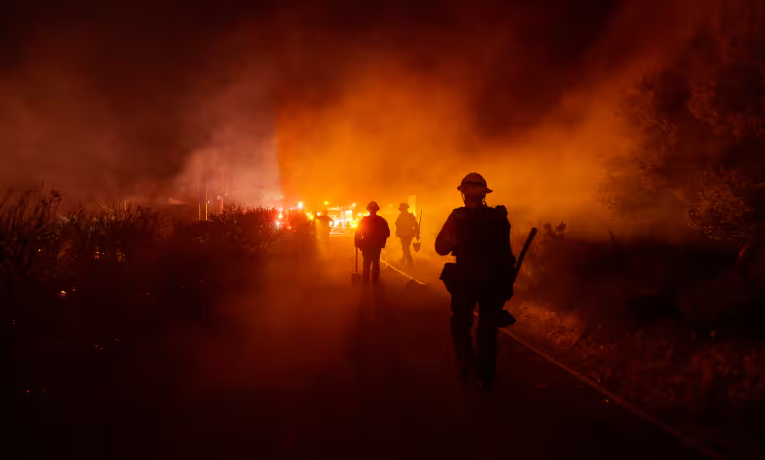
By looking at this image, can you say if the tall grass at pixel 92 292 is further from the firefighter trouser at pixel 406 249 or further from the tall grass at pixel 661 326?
the firefighter trouser at pixel 406 249

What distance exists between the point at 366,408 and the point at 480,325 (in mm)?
1381

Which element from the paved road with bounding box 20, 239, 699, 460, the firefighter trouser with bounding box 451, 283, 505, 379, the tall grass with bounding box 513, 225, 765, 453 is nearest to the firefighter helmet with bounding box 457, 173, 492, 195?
the firefighter trouser with bounding box 451, 283, 505, 379

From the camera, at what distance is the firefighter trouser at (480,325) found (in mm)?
5129

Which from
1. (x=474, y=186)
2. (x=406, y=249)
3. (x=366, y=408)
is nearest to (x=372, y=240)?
(x=474, y=186)

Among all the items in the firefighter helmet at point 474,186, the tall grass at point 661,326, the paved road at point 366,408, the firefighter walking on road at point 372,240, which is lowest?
the paved road at point 366,408

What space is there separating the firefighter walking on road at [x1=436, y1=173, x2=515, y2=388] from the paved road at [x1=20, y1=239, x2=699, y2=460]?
15.9 inches

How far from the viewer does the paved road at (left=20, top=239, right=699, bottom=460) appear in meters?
3.84

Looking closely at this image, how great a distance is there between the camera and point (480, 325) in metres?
5.23

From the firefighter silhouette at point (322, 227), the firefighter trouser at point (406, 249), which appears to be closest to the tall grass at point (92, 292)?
the firefighter trouser at point (406, 249)

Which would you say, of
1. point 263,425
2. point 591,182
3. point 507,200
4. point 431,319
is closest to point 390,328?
point 431,319

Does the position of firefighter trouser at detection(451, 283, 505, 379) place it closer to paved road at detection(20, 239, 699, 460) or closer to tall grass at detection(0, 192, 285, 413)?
paved road at detection(20, 239, 699, 460)

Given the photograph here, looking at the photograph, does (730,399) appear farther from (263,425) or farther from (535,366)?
(263,425)

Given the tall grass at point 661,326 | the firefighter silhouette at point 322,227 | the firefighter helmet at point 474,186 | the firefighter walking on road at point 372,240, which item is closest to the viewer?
the tall grass at point 661,326

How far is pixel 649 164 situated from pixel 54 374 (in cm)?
959
